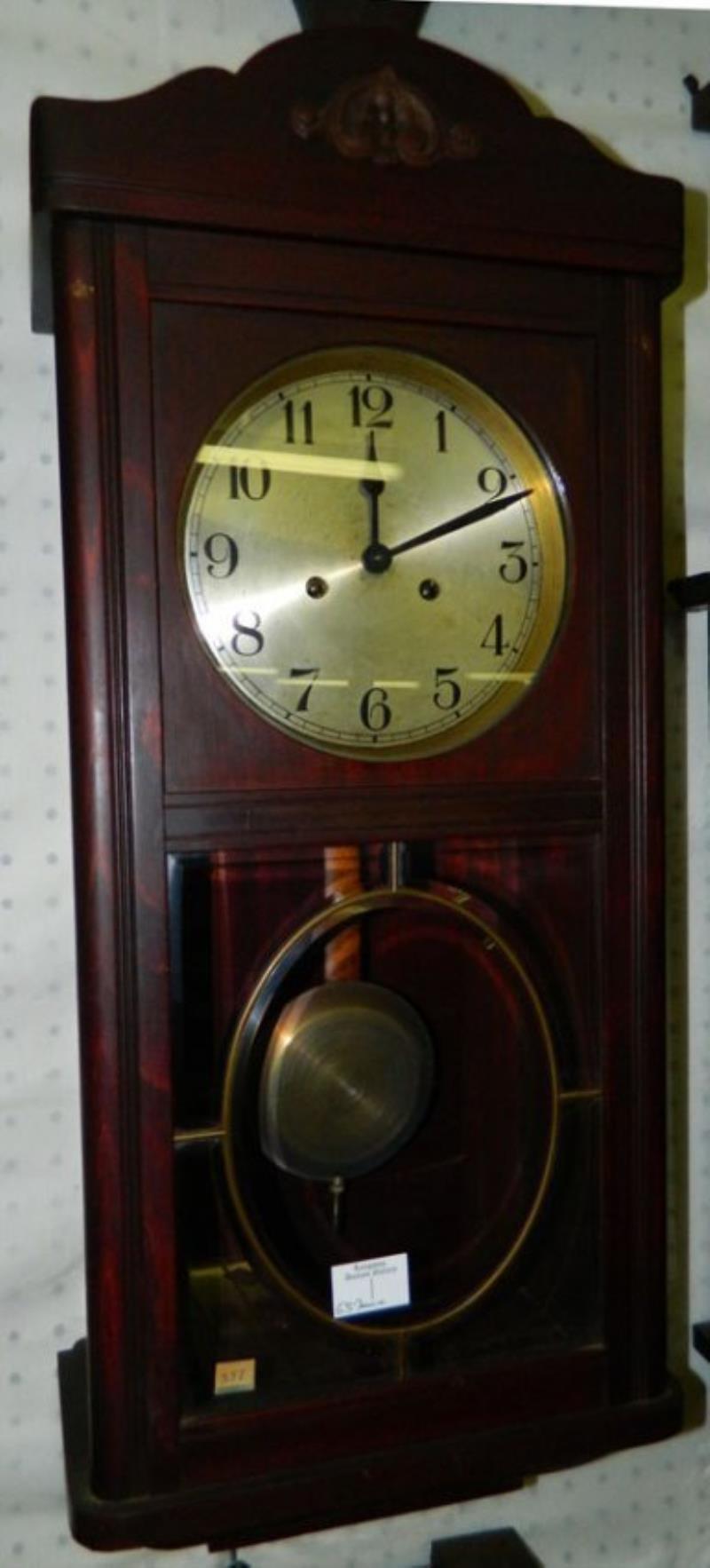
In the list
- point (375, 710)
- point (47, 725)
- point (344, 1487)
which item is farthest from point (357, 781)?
point (344, 1487)

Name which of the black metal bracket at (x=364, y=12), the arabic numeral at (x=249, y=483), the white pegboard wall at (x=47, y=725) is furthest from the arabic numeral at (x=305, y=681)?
the black metal bracket at (x=364, y=12)

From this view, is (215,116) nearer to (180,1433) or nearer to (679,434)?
(679,434)

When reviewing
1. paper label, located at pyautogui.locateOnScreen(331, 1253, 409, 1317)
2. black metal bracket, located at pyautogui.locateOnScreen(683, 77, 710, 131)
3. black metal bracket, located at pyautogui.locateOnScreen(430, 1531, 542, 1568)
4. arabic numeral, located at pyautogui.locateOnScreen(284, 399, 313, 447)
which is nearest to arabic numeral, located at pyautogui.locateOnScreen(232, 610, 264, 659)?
arabic numeral, located at pyautogui.locateOnScreen(284, 399, 313, 447)

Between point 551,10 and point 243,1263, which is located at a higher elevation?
point 551,10

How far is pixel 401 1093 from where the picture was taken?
71cm

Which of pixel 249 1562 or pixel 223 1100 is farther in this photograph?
pixel 249 1562

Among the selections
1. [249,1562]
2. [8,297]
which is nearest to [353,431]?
[8,297]

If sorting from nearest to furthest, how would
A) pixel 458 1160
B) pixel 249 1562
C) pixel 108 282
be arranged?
pixel 108 282, pixel 458 1160, pixel 249 1562

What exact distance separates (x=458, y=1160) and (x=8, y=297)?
28.1 inches

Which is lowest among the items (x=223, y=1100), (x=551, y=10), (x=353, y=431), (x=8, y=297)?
(x=223, y=1100)

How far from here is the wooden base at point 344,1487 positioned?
64cm

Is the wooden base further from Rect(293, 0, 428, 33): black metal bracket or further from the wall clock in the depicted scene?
Rect(293, 0, 428, 33): black metal bracket

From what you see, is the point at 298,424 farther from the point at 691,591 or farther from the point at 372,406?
the point at 691,591

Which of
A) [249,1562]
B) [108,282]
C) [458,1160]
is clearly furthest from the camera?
[249,1562]
